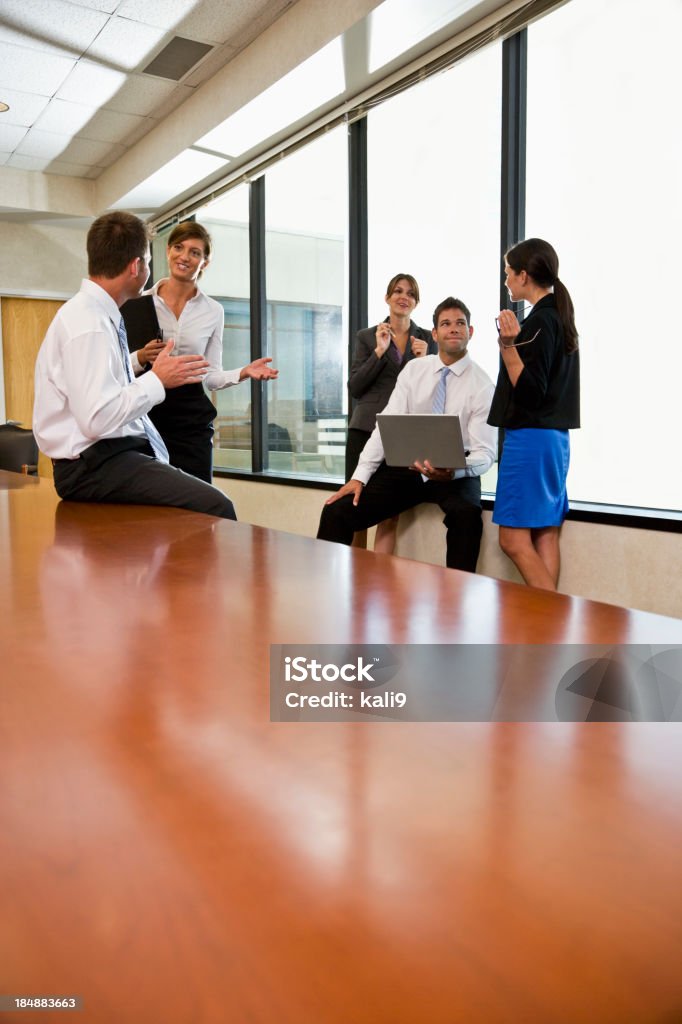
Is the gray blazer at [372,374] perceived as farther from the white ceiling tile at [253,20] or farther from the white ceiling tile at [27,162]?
the white ceiling tile at [27,162]

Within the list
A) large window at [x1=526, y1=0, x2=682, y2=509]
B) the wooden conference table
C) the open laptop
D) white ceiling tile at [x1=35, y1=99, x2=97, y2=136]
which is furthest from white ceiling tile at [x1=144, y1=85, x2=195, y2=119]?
the wooden conference table

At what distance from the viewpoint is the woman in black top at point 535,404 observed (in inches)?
111

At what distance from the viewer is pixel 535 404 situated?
2.88 metres

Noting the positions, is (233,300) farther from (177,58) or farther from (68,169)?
(68,169)

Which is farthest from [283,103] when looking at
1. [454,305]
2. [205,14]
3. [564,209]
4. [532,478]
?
[532,478]

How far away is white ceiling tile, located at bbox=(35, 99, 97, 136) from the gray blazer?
3.17 metres

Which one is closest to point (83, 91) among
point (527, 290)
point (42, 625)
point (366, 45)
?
point (366, 45)

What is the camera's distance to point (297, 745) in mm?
373

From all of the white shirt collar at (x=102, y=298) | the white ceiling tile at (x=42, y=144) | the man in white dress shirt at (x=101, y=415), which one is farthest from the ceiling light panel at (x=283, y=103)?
the man in white dress shirt at (x=101, y=415)

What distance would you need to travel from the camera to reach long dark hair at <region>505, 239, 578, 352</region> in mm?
2850

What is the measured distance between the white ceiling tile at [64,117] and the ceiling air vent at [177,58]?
2.81 feet

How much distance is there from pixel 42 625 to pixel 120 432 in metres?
1.25

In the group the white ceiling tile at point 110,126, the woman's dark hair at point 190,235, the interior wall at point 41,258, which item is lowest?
the woman's dark hair at point 190,235

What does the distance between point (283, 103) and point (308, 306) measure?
1.22 meters
